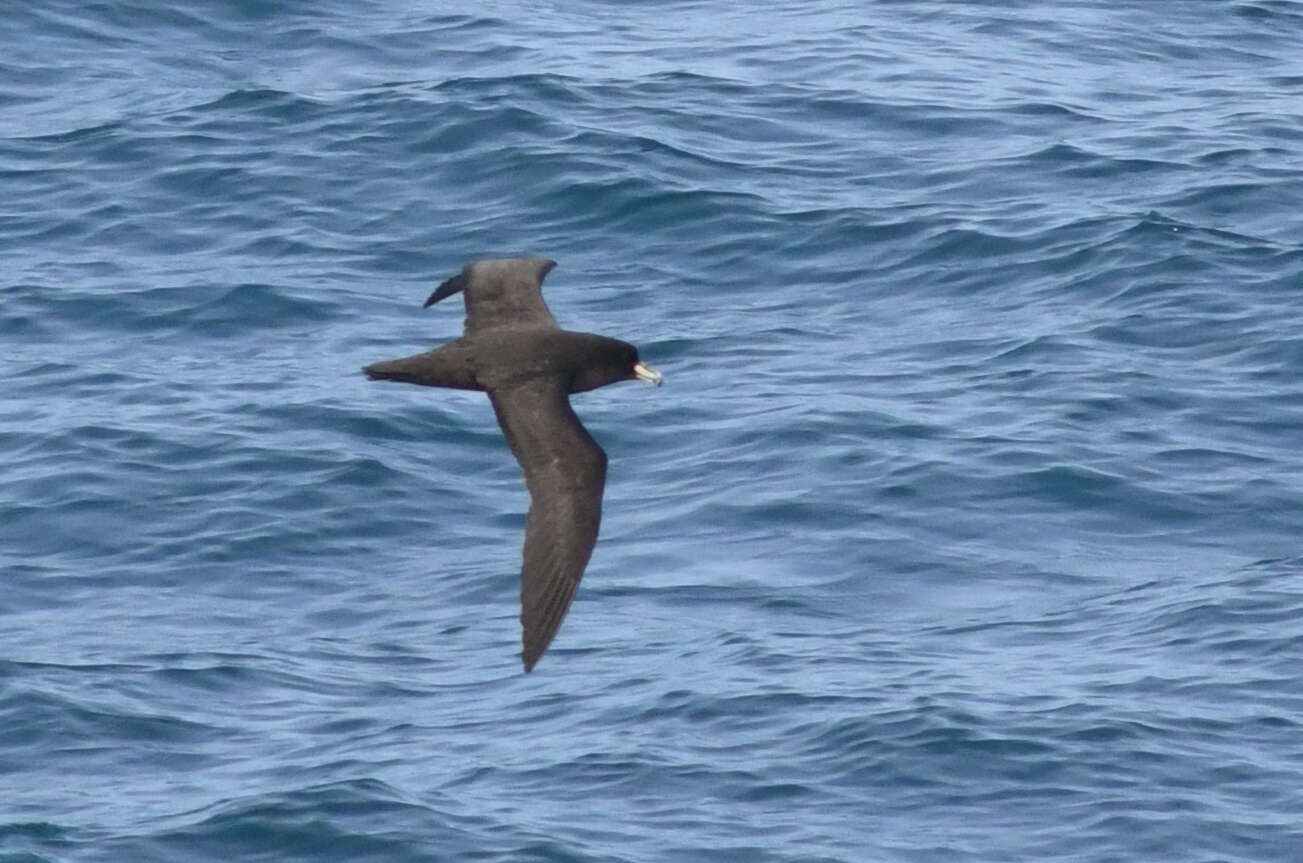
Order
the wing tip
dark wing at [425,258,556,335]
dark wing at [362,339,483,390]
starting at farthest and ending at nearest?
the wing tip < dark wing at [425,258,556,335] < dark wing at [362,339,483,390]

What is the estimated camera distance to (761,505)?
519 inches

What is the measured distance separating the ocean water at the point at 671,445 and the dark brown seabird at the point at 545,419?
1.60m

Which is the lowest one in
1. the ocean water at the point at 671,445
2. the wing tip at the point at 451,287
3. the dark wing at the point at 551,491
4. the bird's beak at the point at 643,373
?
the ocean water at the point at 671,445

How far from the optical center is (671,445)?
13859 millimetres

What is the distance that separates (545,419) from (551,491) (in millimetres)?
324

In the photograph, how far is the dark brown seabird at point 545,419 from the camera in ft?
30.6

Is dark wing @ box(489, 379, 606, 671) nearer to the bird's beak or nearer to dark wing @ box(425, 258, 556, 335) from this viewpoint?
the bird's beak

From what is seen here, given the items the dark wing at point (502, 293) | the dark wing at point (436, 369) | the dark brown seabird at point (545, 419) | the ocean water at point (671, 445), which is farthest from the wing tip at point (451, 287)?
the ocean water at point (671, 445)

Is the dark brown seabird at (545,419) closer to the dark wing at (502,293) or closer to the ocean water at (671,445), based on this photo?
the dark wing at (502,293)

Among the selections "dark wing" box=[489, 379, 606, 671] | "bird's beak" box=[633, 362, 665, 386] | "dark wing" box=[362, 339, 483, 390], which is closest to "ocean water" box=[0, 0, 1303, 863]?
"dark wing" box=[489, 379, 606, 671]

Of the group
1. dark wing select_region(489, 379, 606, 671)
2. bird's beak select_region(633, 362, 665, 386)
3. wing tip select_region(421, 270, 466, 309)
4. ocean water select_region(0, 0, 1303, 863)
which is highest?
wing tip select_region(421, 270, 466, 309)

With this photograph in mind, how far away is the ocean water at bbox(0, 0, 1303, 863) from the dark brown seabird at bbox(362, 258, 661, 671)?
62.9 inches

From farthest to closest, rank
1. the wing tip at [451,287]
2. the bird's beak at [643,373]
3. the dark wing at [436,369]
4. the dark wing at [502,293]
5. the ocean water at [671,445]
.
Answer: the wing tip at [451,287]
the ocean water at [671,445]
the dark wing at [502,293]
the bird's beak at [643,373]
the dark wing at [436,369]

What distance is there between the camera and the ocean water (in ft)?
36.0
